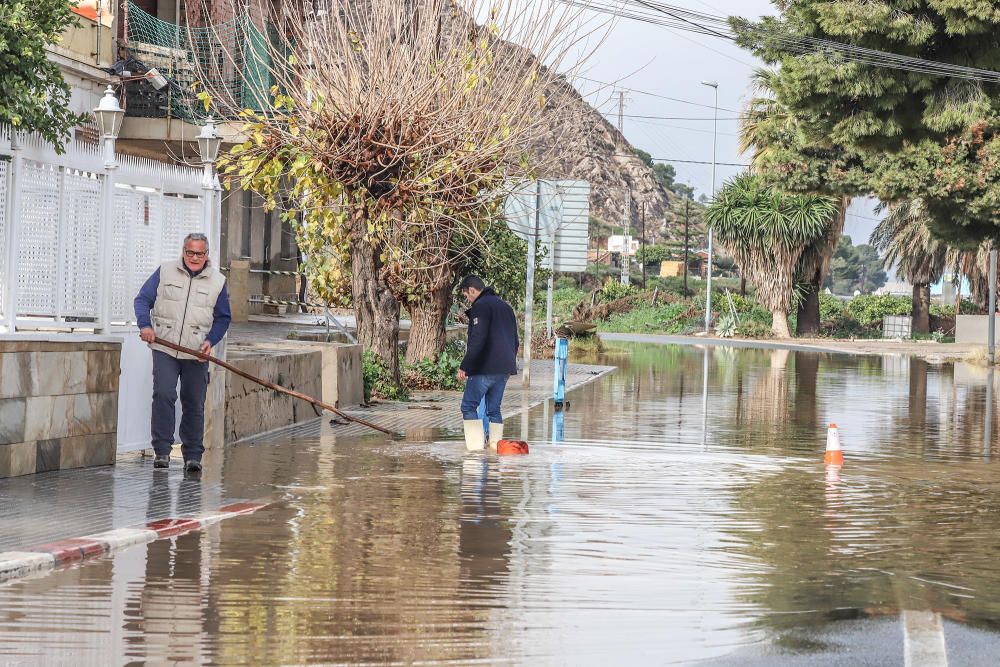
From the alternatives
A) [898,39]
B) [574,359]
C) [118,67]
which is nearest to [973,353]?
[574,359]

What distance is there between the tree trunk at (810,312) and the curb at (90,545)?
53290 millimetres

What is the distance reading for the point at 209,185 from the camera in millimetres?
13492

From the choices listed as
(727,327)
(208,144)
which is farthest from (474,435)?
(727,327)

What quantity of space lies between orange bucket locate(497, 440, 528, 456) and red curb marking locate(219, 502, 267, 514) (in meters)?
4.26

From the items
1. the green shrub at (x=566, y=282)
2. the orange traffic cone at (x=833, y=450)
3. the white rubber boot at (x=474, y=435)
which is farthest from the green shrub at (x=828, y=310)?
the white rubber boot at (x=474, y=435)

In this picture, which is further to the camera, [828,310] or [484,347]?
[828,310]

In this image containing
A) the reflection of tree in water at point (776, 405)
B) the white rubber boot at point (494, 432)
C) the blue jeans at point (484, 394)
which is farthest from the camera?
the reflection of tree in water at point (776, 405)

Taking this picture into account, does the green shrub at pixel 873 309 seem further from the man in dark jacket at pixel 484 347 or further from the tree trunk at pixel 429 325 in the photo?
the man in dark jacket at pixel 484 347

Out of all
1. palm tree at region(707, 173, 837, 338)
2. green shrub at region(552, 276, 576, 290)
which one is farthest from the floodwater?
green shrub at region(552, 276, 576, 290)

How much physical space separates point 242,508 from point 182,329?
2393 millimetres

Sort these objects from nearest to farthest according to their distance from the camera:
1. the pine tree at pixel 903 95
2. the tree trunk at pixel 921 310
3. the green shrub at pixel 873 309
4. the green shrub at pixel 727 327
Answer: the pine tree at pixel 903 95 < the green shrub at pixel 727 327 < the tree trunk at pixel 921 310 < the green shrub at pixel 873 309

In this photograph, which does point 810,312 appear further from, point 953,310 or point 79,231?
point 79,231

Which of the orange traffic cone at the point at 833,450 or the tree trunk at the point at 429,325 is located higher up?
the tree trunk at the point at 429,325

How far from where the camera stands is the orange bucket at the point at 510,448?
45.5ft
